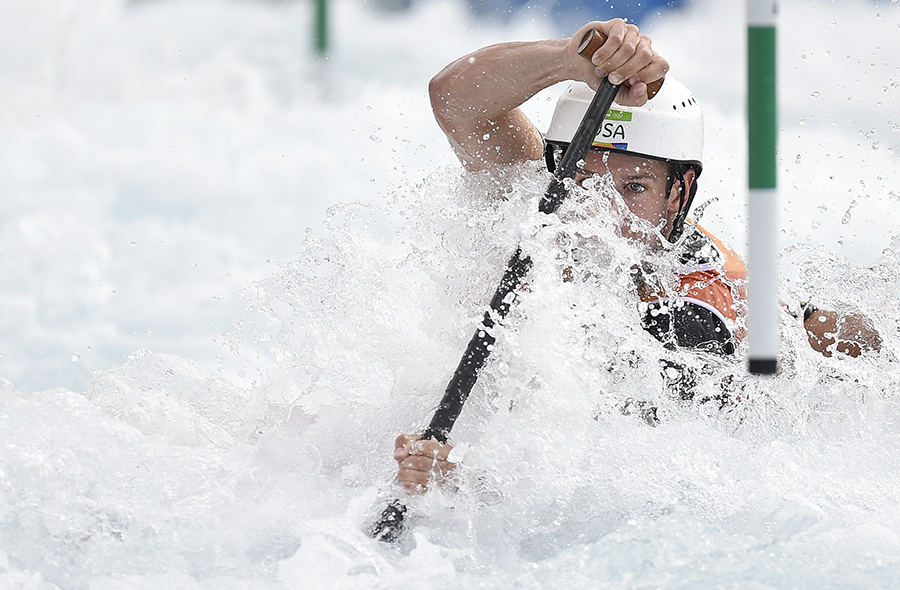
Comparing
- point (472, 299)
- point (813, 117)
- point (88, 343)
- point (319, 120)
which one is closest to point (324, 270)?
point (472, 299)

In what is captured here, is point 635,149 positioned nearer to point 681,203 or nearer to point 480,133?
point 681,203

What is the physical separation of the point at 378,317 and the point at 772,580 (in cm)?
147

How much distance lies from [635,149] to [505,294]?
2.24 feet

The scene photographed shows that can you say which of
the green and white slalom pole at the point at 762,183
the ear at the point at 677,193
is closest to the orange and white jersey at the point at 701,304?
the ear at the point at 677,193

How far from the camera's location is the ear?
286cm

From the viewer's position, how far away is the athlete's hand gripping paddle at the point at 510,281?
2.31 m

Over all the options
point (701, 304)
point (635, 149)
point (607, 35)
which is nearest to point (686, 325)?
point (701, 304)

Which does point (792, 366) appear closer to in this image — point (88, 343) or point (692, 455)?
point (692, 455)

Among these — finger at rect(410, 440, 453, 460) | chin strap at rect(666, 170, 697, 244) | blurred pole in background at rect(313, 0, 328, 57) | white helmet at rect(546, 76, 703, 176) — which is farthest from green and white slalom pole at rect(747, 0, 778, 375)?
blurred pole in background at rect(313, 0, 328, 57)

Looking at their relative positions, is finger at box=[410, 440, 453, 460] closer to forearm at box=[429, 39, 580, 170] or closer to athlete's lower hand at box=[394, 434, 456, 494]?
athlete's lower hand at box=[394, 434, 456, 494]

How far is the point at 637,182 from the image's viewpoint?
2.77 m

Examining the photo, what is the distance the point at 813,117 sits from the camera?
819cm

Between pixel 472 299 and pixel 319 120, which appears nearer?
pixel 472 299

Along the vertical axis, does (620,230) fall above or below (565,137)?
below
